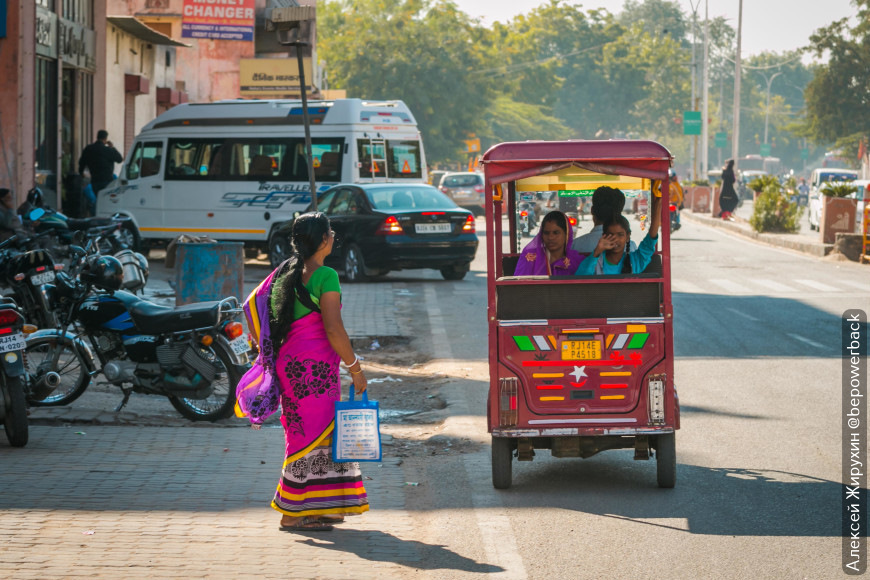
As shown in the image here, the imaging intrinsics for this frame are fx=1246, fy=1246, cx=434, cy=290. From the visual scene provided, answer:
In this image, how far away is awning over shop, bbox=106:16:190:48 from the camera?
2566 cm

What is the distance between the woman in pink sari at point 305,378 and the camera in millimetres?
5953

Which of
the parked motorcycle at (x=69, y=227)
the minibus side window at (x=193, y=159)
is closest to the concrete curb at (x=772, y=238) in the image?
the minibus side window at (x=193, y=159)

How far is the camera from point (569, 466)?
766 centimetres

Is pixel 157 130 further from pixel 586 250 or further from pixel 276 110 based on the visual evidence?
pixel 586 250

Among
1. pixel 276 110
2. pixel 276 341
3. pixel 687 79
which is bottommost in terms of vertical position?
pixel 276 341

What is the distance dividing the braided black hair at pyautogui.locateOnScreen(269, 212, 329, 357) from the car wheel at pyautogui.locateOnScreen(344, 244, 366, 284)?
1324cm

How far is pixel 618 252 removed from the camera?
23.6 feet

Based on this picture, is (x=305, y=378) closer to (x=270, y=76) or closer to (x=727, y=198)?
(x=270, y=76)

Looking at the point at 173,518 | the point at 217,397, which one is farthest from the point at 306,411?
the point at 217,397

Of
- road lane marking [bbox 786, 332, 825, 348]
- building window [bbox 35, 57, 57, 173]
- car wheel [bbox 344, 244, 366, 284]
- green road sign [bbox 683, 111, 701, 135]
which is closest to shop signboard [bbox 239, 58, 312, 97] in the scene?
building window [bbox 35, 57, 57, 173]

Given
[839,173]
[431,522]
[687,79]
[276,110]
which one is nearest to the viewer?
[431,522]

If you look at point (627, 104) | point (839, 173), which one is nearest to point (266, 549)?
point (839, 173)

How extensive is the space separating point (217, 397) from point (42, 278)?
8.95 feet

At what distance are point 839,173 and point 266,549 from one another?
138 ft
